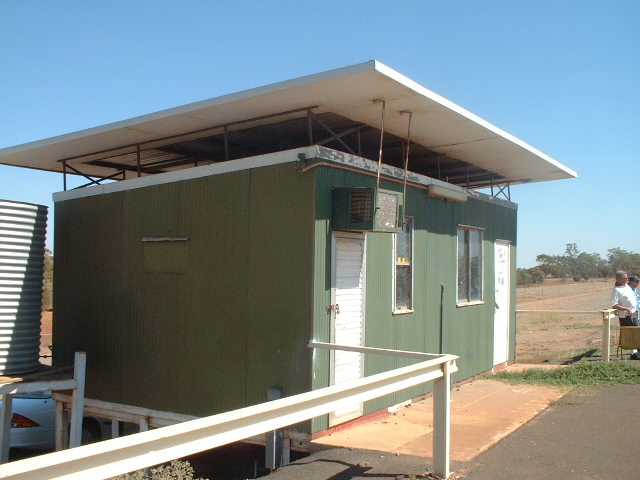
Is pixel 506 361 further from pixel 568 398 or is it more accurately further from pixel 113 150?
pixel 113 150

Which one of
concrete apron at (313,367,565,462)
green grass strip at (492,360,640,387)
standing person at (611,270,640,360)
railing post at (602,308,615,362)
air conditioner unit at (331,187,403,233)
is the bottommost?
concrete apron at (313,367,565,462)

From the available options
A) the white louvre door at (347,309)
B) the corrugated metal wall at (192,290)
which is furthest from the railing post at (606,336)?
the corrugated metal wall at (192,290)

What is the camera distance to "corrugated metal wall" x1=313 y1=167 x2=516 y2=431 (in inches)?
270

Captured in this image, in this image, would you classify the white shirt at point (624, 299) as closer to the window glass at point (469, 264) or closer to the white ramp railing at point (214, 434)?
the window glass at point (469, 264)

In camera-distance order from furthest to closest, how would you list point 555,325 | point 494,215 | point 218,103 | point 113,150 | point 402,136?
point 555,325, point 494,215, point 113,150, point 402,136, point 218,103

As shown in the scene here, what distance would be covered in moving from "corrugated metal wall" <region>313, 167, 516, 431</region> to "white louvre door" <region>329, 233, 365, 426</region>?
0.14m

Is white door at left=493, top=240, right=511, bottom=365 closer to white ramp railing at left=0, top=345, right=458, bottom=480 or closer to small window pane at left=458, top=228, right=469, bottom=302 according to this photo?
small window pane at left=458, top=228, right=469, bottom=302

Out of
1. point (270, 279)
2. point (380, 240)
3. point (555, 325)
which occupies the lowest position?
point (555, 325)

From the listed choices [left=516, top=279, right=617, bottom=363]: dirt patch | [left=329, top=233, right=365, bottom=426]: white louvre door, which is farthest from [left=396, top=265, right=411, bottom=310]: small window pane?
[left=516, top=279, right=617, bottom=363]: dirt patch

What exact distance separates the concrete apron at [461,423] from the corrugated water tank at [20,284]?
482 centimetres

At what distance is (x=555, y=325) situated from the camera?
1083 inches

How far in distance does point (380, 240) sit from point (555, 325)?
2209 centimetres

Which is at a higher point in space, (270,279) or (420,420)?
(270,279)

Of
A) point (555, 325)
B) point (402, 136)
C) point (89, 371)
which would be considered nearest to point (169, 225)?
point (89, 371)
